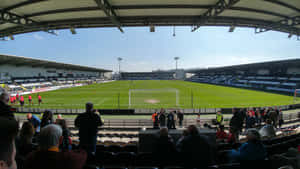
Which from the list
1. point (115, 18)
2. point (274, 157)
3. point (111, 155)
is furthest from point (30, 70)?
point (274, 157)

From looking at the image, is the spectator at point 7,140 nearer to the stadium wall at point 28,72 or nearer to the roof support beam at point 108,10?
the roof support beam at point 108,10

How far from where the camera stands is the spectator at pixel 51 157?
132 cm

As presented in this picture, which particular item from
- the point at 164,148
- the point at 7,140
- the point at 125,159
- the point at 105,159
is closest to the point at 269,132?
the point at 164,148

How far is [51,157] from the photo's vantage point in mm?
1363

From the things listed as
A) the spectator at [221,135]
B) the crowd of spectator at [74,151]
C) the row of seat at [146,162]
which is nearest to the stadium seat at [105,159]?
the row of seat at [146,162]

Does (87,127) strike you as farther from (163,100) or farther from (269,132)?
(163,100)

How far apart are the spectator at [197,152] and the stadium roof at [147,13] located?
19.0 feet

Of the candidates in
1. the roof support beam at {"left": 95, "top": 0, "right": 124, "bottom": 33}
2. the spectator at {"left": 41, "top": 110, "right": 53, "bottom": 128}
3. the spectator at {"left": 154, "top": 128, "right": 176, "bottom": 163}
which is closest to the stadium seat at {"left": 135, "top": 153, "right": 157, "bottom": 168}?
the spectator at {"left": 154, "top": 128, "right": 176, "bottom": 163}

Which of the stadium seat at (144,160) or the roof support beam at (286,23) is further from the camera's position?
the roof support beam at (286,23)

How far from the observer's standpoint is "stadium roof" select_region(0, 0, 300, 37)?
19.5 feet

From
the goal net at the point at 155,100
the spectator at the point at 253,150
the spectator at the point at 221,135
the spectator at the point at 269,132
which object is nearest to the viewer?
the spectator at the point at 253,150

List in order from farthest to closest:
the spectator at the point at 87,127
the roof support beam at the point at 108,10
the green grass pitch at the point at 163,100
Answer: the green grass pitch at the point at 163,100
the roof support beam at the point at 108,10
the spectator at the point at 87,127

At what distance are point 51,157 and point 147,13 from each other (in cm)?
693

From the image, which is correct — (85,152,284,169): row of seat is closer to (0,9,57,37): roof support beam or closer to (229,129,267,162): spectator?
(229,129,267,162): spectator
